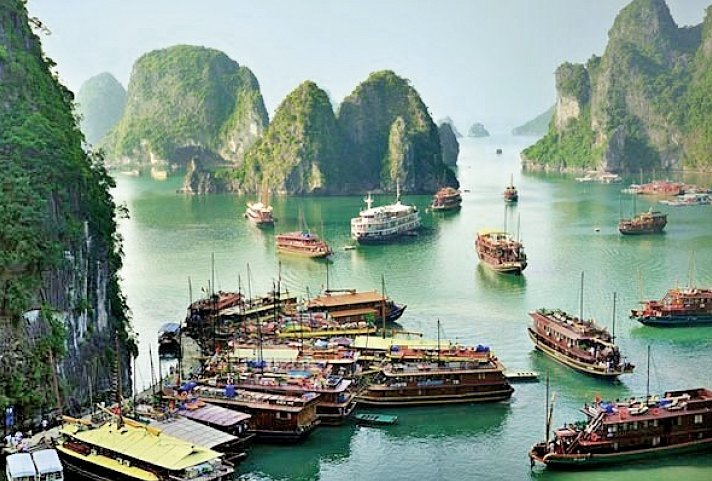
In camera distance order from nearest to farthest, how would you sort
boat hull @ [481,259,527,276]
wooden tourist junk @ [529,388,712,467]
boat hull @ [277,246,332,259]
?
wooden tourist junk @ [529,388,712,467]
boat hull @ [481,259,527,276]
boat hull @ [277,246,332,259]

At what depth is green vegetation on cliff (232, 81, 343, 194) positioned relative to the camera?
8469cm

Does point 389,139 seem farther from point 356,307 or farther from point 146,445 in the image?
point 146,445

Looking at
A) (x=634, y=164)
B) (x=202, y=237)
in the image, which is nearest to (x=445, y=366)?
(x=202, y=237)

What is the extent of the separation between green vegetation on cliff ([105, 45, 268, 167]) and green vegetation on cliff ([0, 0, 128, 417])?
8384 centimetres

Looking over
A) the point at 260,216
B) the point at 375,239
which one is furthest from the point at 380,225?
the point at 260,216

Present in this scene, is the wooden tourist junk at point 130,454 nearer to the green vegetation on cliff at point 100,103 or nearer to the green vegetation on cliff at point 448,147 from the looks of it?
the green vegetation on cliff at point 448,147

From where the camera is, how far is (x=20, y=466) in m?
20.8

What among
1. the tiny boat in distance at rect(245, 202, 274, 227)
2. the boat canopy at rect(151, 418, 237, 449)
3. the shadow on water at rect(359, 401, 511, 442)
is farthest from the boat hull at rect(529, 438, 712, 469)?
the tiny boat in distance at rect(245, 202, 274, 227)

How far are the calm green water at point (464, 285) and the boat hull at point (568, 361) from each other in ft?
0.83

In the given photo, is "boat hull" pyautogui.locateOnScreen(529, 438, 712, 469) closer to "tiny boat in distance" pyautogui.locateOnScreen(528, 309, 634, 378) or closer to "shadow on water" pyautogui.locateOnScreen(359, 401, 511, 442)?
"shadow on water" pyautogui.locateOnScreen(359, 401, 511, 442)

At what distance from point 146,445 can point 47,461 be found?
2.05m

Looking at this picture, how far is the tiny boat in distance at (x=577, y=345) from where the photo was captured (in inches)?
1145

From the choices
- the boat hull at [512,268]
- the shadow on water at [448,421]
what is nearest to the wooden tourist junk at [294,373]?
the shadow on water at [448,421]

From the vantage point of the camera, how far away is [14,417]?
2286 centimetres
